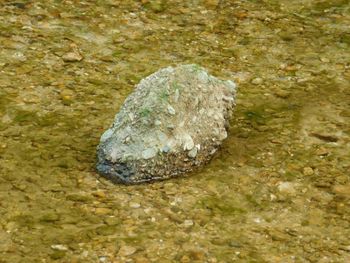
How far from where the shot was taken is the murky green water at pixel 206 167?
236 inches

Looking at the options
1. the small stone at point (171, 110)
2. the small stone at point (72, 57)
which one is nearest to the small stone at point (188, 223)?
the small stone at point (171, 110)

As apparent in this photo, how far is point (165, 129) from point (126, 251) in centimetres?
128

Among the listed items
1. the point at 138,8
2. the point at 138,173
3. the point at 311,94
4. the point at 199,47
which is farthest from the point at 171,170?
the point at 138,8

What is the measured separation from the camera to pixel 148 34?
31.2ft

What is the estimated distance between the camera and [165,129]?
6676mm

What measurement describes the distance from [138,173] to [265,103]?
79.7 inches

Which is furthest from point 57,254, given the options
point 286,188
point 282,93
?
point 282,93

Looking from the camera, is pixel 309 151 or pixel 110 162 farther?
pixel 309 151

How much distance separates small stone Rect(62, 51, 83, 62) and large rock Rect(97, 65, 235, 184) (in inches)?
80.3

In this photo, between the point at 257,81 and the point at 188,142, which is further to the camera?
the point at 257,81

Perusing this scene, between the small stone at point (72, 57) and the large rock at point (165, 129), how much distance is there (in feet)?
6.69

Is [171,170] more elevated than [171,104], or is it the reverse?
[171,104]

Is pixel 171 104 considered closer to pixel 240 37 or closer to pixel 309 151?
pixel 309 151

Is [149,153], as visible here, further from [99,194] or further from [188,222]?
[188,222]
